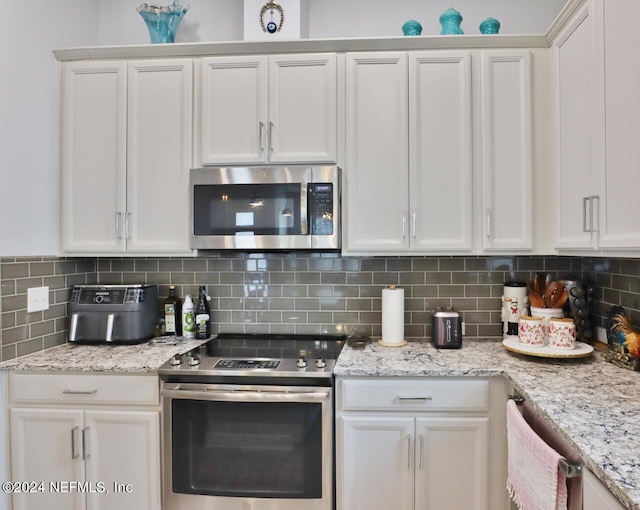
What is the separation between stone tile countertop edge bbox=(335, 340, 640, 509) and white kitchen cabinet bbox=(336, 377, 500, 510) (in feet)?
0.32

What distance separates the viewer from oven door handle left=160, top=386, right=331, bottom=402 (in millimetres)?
1663

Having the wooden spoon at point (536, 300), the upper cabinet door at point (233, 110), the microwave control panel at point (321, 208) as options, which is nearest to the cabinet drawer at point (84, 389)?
the microwave control panel at point (321, 208)

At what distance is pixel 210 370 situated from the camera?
1.72 meters

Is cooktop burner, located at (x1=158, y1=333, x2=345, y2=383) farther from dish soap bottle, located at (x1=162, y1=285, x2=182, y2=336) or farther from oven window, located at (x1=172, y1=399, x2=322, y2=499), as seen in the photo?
dish soap bottle, located at (x1=162, y1=285, x2=182, y2=336)

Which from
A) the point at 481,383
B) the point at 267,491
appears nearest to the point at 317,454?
the point at 267,491

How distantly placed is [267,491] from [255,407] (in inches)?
13.7

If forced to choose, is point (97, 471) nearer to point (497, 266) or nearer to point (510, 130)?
point (497, 266)

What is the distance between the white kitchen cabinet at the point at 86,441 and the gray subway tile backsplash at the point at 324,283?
1.32ft

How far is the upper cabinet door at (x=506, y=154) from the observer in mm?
1919

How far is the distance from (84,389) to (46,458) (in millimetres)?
351

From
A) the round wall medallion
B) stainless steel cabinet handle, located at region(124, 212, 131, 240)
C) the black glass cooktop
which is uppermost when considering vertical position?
the round wall medallion

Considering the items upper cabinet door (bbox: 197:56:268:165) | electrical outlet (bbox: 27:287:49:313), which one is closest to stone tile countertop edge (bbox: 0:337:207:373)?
electrical outlet (bbox: 27:287:49:313)

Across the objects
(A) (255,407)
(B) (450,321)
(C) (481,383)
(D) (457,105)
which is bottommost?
(A) (255,407)

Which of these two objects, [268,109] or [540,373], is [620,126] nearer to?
[540,373]
